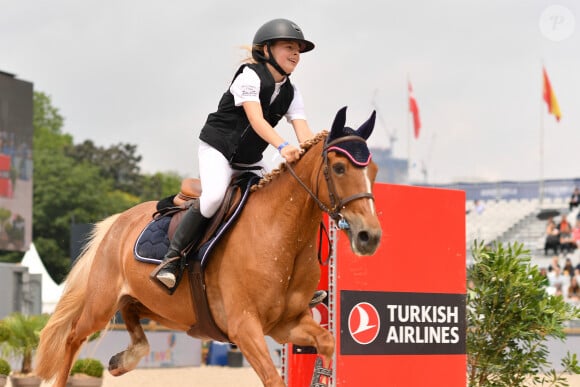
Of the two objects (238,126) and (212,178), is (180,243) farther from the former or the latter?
(238,126)

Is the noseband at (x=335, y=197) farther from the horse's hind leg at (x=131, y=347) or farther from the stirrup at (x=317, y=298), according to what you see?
the horse's hind leg at (x=131, y=347)

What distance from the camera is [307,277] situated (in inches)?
220

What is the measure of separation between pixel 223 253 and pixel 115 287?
1.40m

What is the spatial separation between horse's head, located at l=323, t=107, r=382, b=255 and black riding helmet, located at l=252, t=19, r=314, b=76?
2.79 ft

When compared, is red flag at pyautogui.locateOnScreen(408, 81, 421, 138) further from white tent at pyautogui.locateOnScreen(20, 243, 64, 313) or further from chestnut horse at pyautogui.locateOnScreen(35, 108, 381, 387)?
chestnut horse at pyautogui.locateOnScreen(35, 108, 381, 387)

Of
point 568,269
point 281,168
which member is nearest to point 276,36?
point 281,168

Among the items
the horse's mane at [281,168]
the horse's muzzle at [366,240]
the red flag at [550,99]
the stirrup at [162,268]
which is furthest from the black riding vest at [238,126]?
the red flag at [550,99]

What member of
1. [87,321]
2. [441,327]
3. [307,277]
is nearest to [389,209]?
[441,327]

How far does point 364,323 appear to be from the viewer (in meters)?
7.01

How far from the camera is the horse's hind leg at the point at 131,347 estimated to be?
22.3ft

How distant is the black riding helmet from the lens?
576cm

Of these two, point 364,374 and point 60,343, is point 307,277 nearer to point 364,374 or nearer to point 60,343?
point 364,374

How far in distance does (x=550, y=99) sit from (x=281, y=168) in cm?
4326

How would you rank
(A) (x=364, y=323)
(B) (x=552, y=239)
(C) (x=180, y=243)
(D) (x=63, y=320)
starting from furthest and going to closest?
(B) (x=552, y=239) < (D) (x=63, y=320) < (A) (x=364, y=323) < (C) (x=180, y=243)
